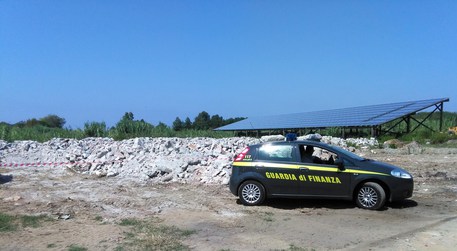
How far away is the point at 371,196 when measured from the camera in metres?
9.68

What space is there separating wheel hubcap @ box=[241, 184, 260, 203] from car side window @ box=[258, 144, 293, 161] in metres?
0.74

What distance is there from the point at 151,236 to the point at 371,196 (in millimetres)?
5138

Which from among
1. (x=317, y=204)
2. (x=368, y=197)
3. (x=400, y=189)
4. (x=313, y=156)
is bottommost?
(x=317, y=204)

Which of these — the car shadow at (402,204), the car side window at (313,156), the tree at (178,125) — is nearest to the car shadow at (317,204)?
the car shadow at (402,204)

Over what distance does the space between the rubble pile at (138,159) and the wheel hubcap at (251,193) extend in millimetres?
3145

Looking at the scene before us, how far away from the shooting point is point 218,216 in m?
9.45

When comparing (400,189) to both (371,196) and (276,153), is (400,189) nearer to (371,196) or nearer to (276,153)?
(371,196)

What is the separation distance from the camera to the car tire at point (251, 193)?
405 inches

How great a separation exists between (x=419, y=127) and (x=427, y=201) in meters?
27.6

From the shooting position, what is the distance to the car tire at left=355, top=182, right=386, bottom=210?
31.4 ft

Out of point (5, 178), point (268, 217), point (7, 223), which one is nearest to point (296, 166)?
point (268, 217)

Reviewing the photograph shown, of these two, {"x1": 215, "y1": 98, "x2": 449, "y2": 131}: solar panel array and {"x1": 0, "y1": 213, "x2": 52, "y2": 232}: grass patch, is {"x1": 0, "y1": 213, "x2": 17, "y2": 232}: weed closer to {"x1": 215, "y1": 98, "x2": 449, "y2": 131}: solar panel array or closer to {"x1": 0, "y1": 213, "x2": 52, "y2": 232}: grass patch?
{"x1": 0, "y1": 213, "x2": 52, "y2": 232}: grass patch

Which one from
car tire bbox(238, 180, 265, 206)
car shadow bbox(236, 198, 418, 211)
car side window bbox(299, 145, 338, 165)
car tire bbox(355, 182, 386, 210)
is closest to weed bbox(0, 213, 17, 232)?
car tire bbox(238, 180, 265, 206)

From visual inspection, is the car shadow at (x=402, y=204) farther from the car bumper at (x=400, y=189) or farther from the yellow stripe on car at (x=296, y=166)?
the yellow stripe on car at (x=296, y=166)
